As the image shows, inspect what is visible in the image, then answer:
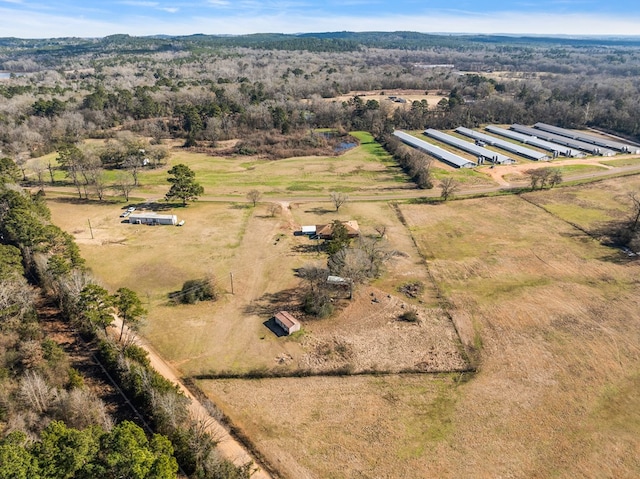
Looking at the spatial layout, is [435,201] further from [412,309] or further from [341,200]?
[412,309]

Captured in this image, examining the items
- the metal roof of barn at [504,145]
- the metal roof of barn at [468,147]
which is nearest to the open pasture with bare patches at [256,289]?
the metal roof of barn at [468,147]

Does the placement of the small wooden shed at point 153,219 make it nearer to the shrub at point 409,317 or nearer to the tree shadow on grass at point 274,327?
the tree shadow on grass at point 274,327

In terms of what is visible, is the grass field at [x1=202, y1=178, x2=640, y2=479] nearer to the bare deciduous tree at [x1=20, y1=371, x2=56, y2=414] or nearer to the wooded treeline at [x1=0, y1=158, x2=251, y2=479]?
the wooded treeline at [x1=0, y1=158, x2=251, y2=479]

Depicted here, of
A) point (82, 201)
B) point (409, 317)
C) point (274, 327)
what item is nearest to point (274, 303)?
point (274, 327)

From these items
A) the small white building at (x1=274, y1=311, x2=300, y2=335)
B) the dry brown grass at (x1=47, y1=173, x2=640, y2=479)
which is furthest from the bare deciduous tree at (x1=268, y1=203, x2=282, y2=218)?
the small white building at (x1=274, y1=311, x2=300, y2=335)

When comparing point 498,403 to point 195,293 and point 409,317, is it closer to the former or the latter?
point 409,317

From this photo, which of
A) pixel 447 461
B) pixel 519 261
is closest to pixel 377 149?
pixel 519 261
